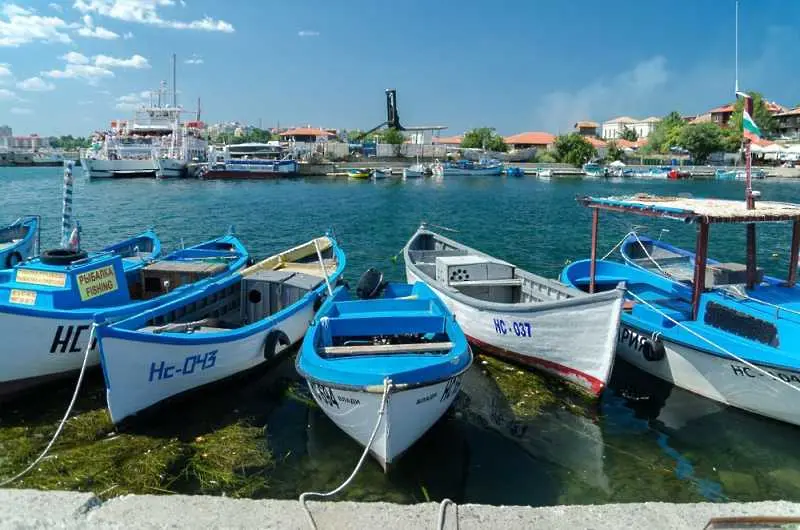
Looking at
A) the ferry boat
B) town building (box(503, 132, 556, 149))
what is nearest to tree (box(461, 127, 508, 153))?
town building (box(503, 132, 556, 149))

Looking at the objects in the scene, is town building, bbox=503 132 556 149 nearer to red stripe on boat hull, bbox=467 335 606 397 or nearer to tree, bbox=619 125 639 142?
tree, bbox=619 125 639 142

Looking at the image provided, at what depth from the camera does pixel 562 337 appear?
39.0 ft

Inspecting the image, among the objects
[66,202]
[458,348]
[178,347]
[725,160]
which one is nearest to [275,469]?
[178,347]

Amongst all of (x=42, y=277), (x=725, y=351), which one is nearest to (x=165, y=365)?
(x=42, y=277)

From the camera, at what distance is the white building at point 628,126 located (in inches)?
7205

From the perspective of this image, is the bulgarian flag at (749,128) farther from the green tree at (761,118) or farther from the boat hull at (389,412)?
the green tree at (761,118)

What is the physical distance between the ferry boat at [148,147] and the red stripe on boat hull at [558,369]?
94.1 meters

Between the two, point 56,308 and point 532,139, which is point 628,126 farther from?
point 56,308

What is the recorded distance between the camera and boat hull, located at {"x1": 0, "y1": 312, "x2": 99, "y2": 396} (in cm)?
1043

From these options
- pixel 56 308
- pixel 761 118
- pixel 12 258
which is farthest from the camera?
pixel 761 118

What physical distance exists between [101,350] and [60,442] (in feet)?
6.98

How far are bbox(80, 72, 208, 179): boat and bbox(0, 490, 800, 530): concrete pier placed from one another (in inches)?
3937

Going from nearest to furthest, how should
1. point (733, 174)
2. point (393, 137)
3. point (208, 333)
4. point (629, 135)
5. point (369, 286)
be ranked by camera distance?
point (208, 333) → point (369, 286) → point (733, 174) → point (393, 137) → point (629, 135)

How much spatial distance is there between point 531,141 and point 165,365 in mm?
154642
